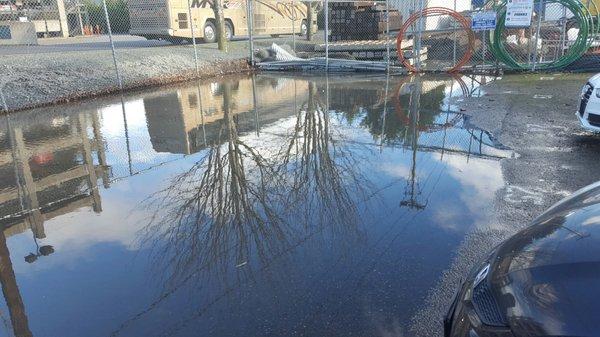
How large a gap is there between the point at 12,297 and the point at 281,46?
52.8 feet

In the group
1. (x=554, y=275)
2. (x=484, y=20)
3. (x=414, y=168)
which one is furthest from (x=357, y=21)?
(x=554, y=275)

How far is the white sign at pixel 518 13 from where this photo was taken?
12945 mm

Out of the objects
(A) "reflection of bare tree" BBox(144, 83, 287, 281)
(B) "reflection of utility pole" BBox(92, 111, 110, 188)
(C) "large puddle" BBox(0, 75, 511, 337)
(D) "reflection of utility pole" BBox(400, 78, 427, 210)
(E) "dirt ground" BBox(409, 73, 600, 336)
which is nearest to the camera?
(C) "large puddle" BBox(0, 75, 511, 337)

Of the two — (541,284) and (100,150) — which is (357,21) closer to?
(100,150)

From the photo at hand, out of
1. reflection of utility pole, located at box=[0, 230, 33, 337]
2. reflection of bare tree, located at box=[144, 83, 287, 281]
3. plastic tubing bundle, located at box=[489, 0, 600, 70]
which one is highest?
plastic tubing bundle, located at box=[489, 0, 600, 70]

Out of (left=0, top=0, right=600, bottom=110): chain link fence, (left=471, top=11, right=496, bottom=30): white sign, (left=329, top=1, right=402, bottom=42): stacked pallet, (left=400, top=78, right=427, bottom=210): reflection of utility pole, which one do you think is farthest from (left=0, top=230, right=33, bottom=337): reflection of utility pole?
(left=329, top=1, right=402, bottom=42): stacked pallet

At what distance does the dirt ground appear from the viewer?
3612mm

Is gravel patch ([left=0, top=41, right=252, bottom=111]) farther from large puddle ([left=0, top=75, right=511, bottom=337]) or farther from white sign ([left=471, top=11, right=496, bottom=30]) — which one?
white sign ([left=471, top=11, right=496, bottom=30])

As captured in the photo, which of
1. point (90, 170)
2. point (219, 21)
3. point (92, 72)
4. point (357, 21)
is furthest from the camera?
point (357, 21)

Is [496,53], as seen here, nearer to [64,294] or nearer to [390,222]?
[390,222]

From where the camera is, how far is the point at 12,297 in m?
3.50

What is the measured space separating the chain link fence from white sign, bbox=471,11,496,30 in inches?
1.5

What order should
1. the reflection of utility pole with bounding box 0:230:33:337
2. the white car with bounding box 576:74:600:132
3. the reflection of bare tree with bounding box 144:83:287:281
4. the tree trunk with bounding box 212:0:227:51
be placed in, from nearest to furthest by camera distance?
the reflection of utility pole with bounding box 0:230:33:337, the reflection of bare tree with bounding box 144:83:287:281, the white car with bounding box 576:74:600:132, the tree trunk with bounding box 212:0:227:51

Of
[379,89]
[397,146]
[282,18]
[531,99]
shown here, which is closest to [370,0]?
[282,18]
